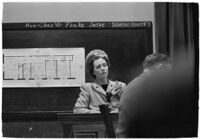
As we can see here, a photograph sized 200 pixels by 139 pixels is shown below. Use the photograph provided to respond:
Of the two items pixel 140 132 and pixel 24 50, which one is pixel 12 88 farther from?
pixel 140 132

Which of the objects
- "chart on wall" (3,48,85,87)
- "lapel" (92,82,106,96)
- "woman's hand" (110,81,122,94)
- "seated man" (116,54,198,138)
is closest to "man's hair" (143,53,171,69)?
"woman's hand" (110,81,122,94)

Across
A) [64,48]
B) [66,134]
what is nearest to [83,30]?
[64,48]

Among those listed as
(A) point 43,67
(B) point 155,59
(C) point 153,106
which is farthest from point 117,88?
(C) point 153,106

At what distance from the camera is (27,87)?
8.34ft

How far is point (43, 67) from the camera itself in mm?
2514

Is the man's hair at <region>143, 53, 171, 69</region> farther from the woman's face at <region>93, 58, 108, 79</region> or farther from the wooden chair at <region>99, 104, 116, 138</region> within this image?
the wooden chair at <region>99, 104, 116, 138</region>

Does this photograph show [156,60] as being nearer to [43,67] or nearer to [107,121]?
[107,121]

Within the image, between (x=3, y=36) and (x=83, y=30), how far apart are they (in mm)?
603

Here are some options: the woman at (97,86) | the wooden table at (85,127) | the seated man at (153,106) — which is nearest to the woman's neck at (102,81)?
the woman at (97,86)

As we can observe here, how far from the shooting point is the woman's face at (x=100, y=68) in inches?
98.6

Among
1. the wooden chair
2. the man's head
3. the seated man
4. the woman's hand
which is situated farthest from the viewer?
the woman's hand

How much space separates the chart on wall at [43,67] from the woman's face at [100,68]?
10 centimetres

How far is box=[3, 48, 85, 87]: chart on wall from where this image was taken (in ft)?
8.25

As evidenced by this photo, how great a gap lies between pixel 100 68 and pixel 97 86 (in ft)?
0.44
